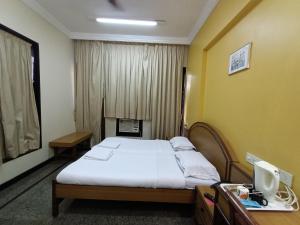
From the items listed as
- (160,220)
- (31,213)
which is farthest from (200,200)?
(31,213)

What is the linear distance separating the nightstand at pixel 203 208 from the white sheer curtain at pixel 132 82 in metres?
2.50

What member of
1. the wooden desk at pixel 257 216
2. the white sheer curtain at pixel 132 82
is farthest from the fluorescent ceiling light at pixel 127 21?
the wooden desk at pixel 257 216

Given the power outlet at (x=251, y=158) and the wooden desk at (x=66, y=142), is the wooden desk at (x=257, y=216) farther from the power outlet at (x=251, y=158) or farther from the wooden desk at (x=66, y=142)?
the wooden desk at (x=66, y=142)

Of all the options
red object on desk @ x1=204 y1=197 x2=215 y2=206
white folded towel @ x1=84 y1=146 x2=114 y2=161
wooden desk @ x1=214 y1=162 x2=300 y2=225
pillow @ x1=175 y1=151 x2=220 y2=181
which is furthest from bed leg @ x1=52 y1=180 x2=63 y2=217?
wooden desk @ x1=214 y1=162 x2=300 y2=225

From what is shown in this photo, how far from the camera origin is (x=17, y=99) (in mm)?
2584

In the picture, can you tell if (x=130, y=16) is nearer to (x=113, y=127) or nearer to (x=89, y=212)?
(x=113, y=127)

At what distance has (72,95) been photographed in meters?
4.32

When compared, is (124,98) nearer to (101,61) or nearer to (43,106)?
(101,61)

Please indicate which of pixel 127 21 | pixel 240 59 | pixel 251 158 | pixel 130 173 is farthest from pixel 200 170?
pixel 127 21

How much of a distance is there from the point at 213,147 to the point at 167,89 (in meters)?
2.25

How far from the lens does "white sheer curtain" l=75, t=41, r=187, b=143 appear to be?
421 centimetres

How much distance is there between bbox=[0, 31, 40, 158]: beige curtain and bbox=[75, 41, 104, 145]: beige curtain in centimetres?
138

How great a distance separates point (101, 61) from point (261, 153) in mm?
3777

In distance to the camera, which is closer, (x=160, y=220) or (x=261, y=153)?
(x=261, y=153)
